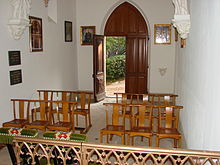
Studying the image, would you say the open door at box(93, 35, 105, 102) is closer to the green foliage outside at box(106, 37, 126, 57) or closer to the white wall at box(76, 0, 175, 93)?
the white wall at box(76, 0, 175, 93)

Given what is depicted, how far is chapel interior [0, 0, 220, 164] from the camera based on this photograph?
3213 millimetres

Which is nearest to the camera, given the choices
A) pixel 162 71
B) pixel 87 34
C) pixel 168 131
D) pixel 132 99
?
pixel 168 131

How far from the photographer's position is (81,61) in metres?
10.1

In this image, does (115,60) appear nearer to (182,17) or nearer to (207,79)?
(182,17)

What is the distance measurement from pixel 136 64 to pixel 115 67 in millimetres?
4993

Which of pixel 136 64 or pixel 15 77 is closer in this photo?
pixel 15 77

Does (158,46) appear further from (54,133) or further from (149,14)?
(54,133)

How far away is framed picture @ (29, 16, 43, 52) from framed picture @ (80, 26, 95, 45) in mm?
2758

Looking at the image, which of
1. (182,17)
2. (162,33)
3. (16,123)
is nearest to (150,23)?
(162,33)

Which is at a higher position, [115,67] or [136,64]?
[136,64]

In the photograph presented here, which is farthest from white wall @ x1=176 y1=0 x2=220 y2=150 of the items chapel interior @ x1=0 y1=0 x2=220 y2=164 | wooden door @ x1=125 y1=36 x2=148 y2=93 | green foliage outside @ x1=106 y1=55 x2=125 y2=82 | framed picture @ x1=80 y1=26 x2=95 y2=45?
green foliage outside @ x1=106 y1=55 x2=125 y2=82

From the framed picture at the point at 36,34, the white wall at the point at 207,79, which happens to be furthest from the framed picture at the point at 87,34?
the white wall at the point at 207,79

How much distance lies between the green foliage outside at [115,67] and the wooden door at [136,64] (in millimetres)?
4835

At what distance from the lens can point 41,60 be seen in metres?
7.42
